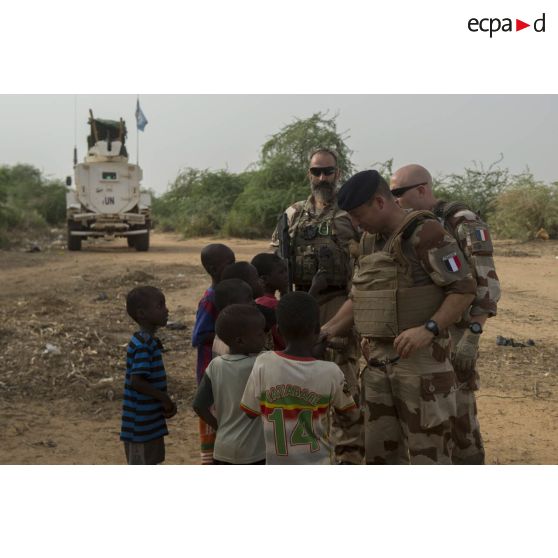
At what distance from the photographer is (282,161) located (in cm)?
2209

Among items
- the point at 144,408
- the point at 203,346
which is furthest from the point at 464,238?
the point at 144,408

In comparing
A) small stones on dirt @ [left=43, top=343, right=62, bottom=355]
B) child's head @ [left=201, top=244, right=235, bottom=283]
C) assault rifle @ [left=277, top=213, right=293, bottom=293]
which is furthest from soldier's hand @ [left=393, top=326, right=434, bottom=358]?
small stones on dirt @ [left=43, top=343, right=62, bottom=355]

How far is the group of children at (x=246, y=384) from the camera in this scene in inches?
97.7

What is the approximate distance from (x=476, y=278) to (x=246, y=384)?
142 centimetres

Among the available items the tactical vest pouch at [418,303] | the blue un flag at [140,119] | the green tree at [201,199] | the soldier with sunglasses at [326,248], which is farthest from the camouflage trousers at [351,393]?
the green tree at [201,199]

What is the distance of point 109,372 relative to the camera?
18.8 feet

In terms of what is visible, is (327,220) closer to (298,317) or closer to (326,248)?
(326,248)

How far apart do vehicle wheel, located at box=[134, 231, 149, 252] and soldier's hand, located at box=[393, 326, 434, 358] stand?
51.0 feet

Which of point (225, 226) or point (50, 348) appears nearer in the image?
point (50, 348)

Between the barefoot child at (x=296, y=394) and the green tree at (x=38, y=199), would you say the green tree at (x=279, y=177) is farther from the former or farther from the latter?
the barefoot child at (x=296, y=394)

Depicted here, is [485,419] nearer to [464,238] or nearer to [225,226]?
[464,238]

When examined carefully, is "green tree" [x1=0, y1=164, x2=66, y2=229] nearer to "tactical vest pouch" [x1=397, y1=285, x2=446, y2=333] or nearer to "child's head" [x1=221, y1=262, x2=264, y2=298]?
"child's head" [x1=221, y1=262, x2=264, y2=298]

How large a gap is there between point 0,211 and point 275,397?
19111 millimetres

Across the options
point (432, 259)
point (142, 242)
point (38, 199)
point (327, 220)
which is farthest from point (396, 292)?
point (38, 199)
